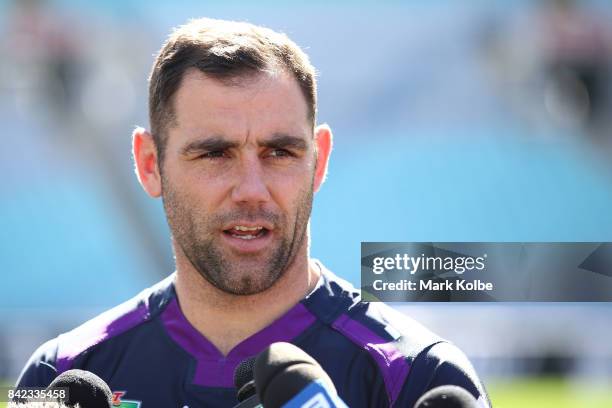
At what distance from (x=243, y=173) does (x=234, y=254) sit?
13 cm

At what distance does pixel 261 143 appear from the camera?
142 cm

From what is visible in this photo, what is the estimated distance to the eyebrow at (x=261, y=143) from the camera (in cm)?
143

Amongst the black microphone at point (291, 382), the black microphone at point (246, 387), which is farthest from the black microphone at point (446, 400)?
the black microphone at point (246, 387)

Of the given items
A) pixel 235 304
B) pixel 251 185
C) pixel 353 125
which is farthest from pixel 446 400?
pixel 353 125

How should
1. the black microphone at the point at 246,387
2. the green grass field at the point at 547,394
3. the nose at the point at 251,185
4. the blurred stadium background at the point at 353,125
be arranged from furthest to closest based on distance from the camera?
the blurred stadium background at the point at 353,125
the green grass field at the point at 547,394
the nose at the point at 251,185
the black microphone at the point at 246,387

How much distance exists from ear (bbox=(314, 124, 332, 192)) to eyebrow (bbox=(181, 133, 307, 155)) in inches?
4.2

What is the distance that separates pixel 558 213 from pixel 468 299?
4672 mm

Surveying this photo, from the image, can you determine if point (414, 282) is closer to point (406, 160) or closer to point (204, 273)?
point (204, 273)

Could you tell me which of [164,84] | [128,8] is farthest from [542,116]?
[164,84]

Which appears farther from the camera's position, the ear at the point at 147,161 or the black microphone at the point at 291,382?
the ear at the point at 147,161

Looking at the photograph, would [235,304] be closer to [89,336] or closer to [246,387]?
[89,336]

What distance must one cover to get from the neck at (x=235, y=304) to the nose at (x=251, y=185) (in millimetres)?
190

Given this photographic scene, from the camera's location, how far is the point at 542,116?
6.57 meters
